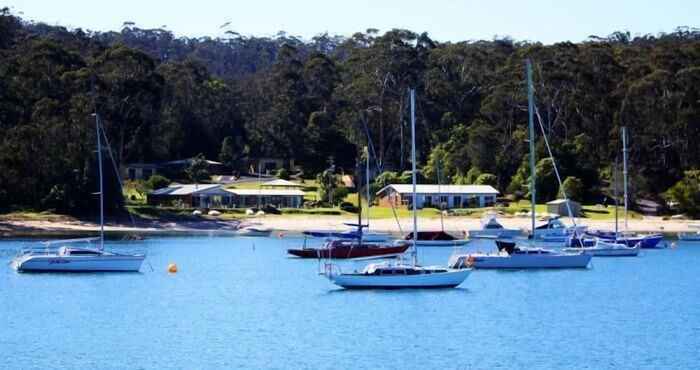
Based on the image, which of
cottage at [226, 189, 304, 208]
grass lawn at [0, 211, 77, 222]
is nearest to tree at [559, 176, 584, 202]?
cottage at [226, 189, 304, 208]

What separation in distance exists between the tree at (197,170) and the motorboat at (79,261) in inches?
2283

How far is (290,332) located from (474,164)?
75033 millimetres

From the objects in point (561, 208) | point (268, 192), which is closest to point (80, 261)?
point (561, 208)

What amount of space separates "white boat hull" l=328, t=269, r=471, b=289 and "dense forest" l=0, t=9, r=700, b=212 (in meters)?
51.5

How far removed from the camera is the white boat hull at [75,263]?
233 ft

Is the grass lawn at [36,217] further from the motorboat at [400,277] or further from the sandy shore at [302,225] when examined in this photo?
the motorboat at [400,277]

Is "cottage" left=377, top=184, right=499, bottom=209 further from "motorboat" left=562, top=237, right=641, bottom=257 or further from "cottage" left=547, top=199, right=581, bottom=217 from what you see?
"motorboat" left=562, top=237, right=641, bottom=257

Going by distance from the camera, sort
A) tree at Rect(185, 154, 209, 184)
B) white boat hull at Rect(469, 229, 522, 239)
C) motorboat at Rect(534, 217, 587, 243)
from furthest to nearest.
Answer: tree at Rect(185, 154, 209, 184) < white boat hull at Rect(469, 229, 522, 239) < motorboat at Rect(534, 217, 587, 243)

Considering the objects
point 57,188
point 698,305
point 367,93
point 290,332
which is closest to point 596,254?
point 698,305

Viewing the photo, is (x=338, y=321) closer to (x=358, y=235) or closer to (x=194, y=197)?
(x=358, y=235)

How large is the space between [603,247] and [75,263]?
1231 inches

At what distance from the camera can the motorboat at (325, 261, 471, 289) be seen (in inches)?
2343

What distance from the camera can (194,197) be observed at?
119438 millimetres

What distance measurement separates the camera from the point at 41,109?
365 feet
